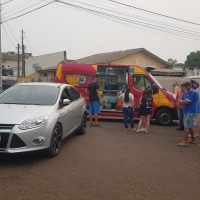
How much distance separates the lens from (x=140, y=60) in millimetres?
35594

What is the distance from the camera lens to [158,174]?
600 cm

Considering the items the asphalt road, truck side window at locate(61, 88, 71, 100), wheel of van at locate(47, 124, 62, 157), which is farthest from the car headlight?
truck side window at locate(61, 88, 71, 100)

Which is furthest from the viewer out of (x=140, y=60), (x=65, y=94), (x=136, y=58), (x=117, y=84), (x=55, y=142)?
(x=140, y=60)

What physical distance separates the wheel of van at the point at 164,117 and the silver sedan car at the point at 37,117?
4972 millimetres

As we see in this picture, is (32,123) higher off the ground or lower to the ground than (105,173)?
higher

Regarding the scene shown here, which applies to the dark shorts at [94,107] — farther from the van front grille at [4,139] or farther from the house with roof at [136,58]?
the house with roof at [136,58]

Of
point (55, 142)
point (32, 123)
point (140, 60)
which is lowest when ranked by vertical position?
point (55, 142)

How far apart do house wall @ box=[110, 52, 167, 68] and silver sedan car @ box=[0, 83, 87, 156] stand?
25899 millimetres

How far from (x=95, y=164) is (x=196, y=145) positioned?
3562 mm

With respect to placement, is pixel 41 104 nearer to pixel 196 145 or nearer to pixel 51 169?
pixel 51 169

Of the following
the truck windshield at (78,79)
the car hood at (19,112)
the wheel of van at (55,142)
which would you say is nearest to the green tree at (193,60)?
the truck windshield at (78,79)

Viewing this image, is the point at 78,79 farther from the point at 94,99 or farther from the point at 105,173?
the point at 105,173

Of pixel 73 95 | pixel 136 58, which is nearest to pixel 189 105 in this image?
pixel 73 95

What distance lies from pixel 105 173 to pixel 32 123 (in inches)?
63.2
